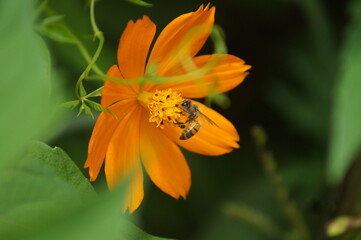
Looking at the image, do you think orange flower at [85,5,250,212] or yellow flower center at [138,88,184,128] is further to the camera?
yellow flower center at [138,88,184,128]

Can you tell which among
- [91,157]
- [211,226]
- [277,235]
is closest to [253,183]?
[211,226]

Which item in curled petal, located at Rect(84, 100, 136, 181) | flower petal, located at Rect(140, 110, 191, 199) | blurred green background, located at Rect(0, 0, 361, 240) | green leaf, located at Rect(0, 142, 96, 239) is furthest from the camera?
blurred green background, located at Rect(0, 0, 361, 240)

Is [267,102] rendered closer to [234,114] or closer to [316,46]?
[234,114]

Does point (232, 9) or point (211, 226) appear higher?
point (232, 9)

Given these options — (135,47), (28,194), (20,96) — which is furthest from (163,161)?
(20,96)

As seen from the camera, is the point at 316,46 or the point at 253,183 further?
the point at 316,46

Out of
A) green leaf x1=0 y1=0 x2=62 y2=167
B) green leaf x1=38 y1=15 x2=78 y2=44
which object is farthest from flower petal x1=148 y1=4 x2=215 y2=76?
green leaf x1=0 y1=0 x2=62 y2=167

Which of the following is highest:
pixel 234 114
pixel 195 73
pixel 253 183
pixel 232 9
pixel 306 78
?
pixel 195 73

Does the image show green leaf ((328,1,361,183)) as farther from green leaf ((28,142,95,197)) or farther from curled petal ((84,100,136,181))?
green leaf ((28,142,95,197))
